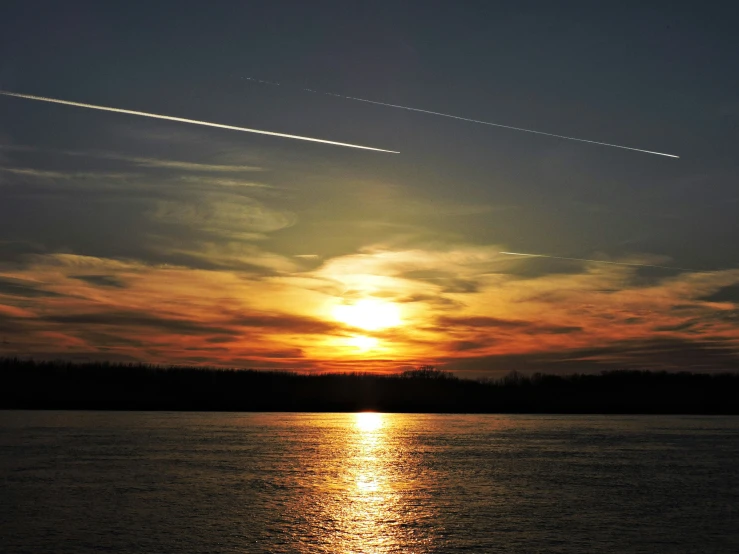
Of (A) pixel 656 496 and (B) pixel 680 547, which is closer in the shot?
(B) pixel 680 547

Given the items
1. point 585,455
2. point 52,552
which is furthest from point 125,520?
point 585,455

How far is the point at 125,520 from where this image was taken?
30984 millimetres

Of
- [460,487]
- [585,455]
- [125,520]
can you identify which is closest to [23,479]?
[125,520]

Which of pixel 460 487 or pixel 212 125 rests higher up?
pixel 212 125

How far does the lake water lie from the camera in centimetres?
2722

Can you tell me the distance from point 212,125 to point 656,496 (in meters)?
36.2

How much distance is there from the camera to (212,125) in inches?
2029

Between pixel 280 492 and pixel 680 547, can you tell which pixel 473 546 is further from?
pixel 280 492

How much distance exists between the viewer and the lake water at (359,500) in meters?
27.2

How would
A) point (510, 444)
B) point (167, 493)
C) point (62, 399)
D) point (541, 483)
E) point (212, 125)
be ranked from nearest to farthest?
1. point (167, 493)
2. point (541, 483)
3. point (212, 125)
4. point (510, 444)
5. point (62, 399)

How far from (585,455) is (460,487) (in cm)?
2725

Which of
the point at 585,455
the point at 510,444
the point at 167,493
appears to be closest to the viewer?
the point at 167,493

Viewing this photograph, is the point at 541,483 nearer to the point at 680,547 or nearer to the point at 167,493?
the point at 680,547

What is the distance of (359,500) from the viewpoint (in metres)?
37.4
